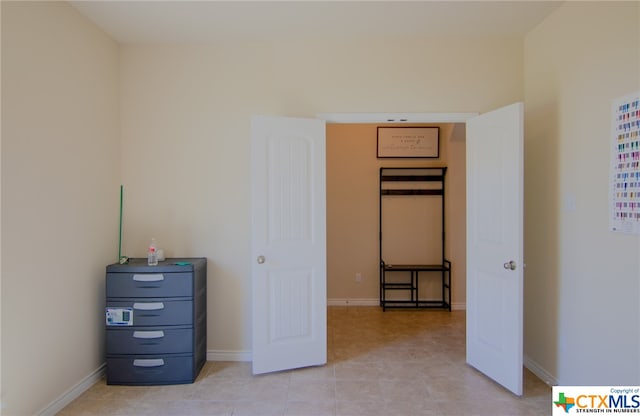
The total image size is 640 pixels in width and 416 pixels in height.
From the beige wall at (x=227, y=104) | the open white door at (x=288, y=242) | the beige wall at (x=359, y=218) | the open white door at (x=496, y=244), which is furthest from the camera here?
the beige wall at (x=359, y=218)

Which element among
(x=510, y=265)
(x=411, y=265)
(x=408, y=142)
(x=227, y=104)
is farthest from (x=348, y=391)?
(x=408, y=142)

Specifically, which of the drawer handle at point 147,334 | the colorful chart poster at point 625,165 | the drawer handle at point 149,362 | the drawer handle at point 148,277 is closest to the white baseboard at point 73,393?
the drawer handle at point 149,362

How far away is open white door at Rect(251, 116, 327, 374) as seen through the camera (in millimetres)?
2611

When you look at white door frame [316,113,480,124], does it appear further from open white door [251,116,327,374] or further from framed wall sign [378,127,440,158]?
framed wall sign [378,127,440,158]

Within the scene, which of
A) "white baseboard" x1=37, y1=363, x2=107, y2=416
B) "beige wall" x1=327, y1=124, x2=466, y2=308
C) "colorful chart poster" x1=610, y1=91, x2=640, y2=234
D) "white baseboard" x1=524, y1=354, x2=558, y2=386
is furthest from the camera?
"beige wall" x1=327, y1=124, x2=466, y2=308

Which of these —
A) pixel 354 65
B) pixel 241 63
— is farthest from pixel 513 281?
pixel 241 63

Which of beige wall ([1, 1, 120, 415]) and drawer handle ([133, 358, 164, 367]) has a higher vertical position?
beige wall ([1, 1, 120, 415])

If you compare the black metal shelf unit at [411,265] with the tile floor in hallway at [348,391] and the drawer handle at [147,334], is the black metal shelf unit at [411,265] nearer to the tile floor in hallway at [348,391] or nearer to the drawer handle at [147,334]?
the tile floor in hallway at [348,391]

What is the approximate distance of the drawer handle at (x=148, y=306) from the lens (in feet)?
8.14

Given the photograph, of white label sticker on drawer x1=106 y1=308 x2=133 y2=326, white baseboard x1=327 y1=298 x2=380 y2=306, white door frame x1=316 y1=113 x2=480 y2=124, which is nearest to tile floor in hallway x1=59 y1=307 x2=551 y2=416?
white label sticker on drawer x1=106 y1=308 x2=133 y2=326

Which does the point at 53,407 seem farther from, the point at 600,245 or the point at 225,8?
the point at 600,245

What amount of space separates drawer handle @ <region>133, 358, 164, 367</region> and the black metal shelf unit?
271 cm

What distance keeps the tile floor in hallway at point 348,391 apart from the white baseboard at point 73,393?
0.13 ft

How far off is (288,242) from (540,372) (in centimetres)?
217
